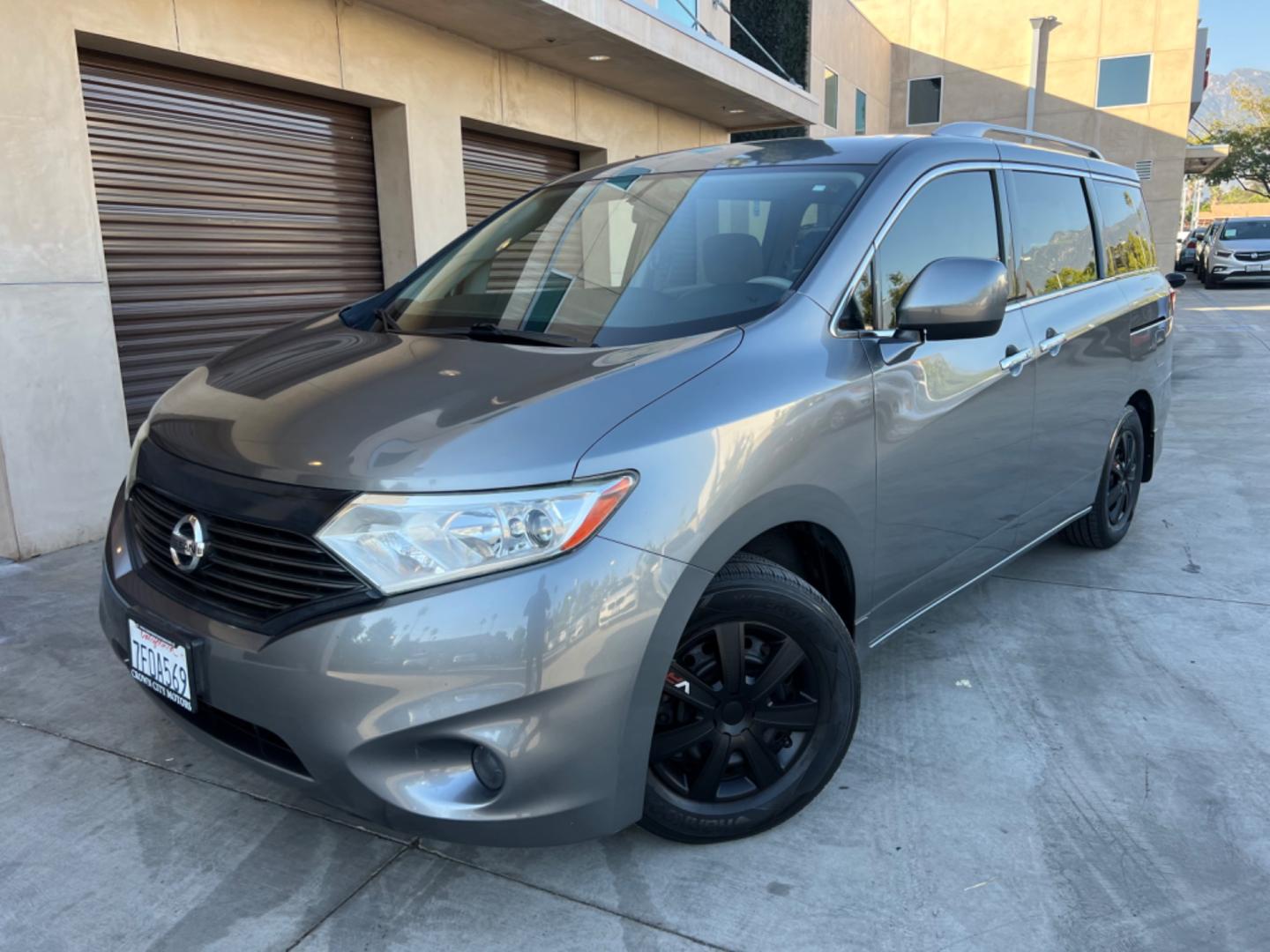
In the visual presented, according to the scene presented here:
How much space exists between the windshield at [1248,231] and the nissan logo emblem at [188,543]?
28.4m

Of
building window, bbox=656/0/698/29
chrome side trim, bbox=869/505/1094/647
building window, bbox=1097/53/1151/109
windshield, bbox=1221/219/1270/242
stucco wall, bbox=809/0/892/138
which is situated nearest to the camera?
chrome side trim, bbox=869/505/1094/647

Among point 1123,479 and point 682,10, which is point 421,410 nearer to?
point 1123,479


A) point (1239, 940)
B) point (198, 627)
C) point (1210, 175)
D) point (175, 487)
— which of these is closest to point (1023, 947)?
point (1239, 940)

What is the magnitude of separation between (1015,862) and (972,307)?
1.45 m

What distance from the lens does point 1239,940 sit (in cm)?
215

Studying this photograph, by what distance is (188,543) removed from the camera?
2.16 meters

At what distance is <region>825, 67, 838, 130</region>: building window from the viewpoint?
883 inches

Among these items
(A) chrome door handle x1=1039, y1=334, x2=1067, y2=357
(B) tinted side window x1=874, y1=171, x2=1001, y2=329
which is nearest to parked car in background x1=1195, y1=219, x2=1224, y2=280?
(A) chrome door handle x1=1039, y1=334, x2=1067, y2=357

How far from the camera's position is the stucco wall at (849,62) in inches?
842

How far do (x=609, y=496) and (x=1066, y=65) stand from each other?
28834 millimetres

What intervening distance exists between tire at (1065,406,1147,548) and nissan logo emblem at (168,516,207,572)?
3.82m

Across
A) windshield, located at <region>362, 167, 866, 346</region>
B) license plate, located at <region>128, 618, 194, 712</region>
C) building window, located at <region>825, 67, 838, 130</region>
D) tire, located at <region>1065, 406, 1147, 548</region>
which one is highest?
building window, located at <region>825, 67, 838, 130</region>

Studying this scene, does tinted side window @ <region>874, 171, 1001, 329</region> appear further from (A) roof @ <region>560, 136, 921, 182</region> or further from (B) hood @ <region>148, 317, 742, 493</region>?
(B) hood @ <region>148, 317, 742, 493</region>

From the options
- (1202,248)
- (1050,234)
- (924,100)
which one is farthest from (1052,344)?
(1202,248)
